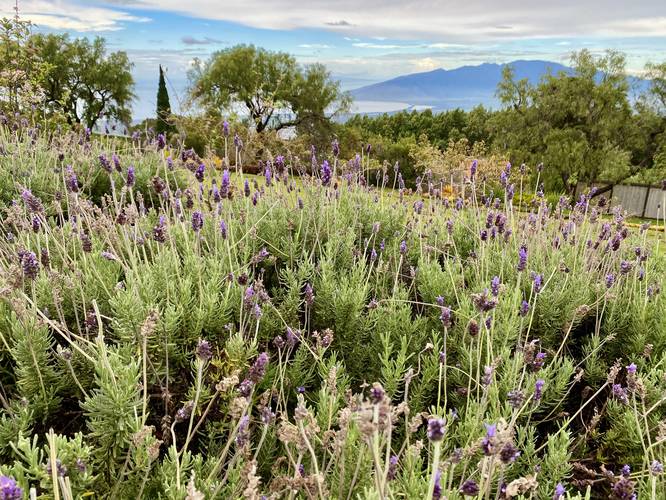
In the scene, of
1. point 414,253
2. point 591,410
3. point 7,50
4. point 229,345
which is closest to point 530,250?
point 414,253

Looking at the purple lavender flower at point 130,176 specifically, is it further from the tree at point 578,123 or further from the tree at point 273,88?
the tree at point 273,88

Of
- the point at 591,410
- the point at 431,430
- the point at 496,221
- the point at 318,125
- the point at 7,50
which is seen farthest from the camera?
the point at 318,125

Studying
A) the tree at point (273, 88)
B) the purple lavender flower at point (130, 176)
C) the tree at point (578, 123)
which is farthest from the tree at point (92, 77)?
the purple lavender flower at point (130, 176)

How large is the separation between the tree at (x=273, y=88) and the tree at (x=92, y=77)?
712cm

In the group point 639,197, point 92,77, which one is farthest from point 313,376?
point 92,77

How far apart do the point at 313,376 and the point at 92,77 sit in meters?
47.2

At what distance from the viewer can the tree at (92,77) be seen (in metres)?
41.8

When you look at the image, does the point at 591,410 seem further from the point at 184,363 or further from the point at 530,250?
the point at 184,363

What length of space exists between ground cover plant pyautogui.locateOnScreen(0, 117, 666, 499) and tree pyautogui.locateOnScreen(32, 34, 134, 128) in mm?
44234

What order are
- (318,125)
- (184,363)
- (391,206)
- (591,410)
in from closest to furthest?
1. (184,363)
2. (591,410)
3. (391,206)
4. (318,125)

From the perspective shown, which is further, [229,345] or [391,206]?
[391,206]

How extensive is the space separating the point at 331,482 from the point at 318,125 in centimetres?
4126

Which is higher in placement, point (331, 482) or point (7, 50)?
point (7, 50)

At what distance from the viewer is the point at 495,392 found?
1845mm
